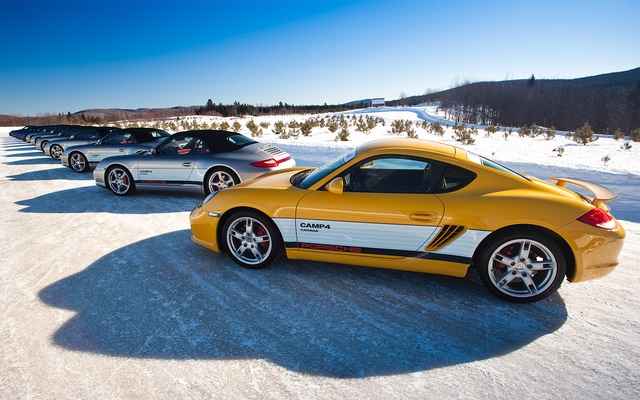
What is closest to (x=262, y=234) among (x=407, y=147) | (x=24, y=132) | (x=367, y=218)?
(x=367, y=218)

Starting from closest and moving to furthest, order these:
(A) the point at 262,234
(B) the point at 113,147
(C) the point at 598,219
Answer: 1. (C) the point at 598,219
2. (A) the point at 262,234
3. (B) the point at 113,147

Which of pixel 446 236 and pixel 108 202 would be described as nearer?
pixel 446 236

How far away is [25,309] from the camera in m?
2.89

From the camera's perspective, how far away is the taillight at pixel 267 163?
623 centimetres

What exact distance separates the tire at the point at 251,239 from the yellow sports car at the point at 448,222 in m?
0.02

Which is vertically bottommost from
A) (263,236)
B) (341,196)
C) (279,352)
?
(279,352)

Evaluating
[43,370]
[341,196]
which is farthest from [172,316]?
[341,196]

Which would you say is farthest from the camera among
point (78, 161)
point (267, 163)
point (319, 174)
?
point (78, 161)

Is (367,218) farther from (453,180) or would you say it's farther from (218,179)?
(218,179)

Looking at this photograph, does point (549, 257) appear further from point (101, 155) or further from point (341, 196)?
point (101, 155)

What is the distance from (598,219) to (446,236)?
124cm

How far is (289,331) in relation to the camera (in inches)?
100.0

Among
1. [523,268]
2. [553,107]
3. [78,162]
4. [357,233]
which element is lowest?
[523,268]

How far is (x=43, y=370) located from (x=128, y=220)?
3.48m
